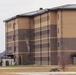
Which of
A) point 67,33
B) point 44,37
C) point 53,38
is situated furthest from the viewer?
point 44,37

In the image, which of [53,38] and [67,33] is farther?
[53,38]

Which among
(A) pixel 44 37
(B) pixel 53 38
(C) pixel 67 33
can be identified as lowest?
(B) pixel 53 38

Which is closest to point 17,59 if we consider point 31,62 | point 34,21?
point 31,62

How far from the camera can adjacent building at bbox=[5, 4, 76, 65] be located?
317 feet

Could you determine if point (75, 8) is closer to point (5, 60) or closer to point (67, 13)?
point (67, 13)

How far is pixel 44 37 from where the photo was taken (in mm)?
103688

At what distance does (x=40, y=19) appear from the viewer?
106 m

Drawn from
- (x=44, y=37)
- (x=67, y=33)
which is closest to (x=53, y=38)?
(x=44, y=37)

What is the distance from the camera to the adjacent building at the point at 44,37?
9656 cm

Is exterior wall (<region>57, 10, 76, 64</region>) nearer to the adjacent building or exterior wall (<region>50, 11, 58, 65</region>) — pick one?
the adjacent building

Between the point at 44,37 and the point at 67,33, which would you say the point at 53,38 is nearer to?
the point at 44,37

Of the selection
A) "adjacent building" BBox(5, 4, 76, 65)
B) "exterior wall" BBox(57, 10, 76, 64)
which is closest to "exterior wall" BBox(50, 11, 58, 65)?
"adjacent building" BBox(5, 4, 76, 65)

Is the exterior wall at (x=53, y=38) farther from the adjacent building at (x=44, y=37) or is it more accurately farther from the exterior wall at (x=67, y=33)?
the exterior wall at (x=67, y=33)

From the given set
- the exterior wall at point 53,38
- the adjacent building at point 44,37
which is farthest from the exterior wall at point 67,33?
the exterior wall at point 53,38
